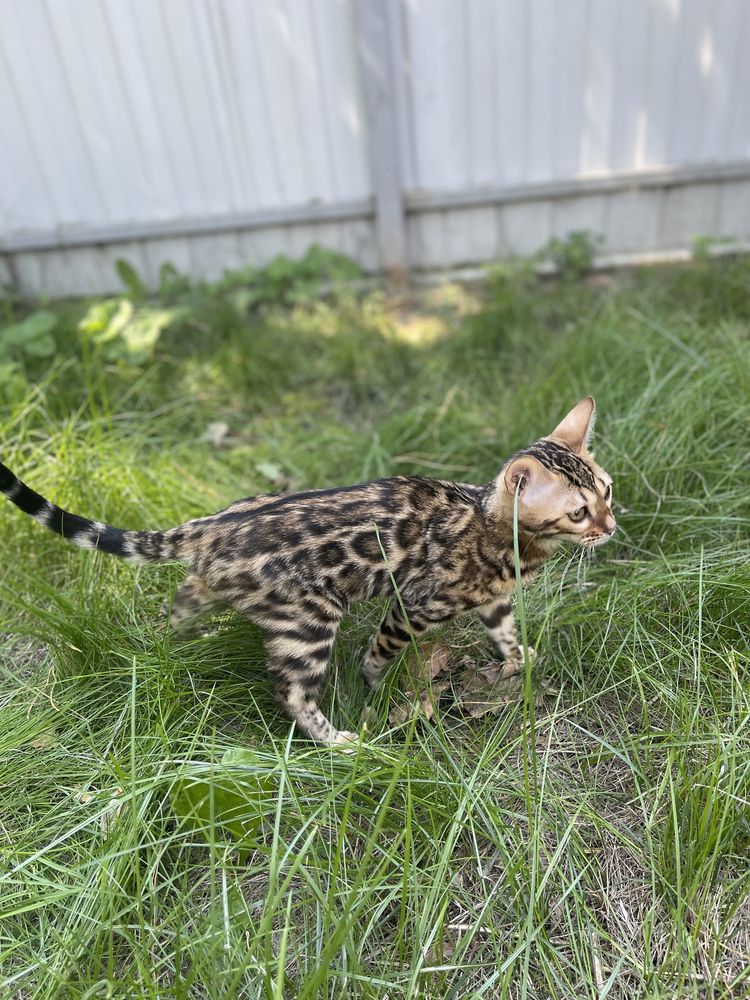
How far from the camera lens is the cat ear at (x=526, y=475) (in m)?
2.30

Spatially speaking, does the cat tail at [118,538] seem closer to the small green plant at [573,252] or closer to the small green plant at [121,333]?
the small green plant at [121,333]

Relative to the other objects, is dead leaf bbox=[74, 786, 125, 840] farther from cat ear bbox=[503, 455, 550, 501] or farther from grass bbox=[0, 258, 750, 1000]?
cat ear bbox=[503, 455, 550, 501]

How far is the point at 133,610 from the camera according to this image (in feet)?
9.34

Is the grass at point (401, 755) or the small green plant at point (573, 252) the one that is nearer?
the grass at point (401, 755)

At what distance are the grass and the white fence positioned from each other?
2.05 metres

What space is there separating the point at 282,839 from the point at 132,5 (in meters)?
5.56

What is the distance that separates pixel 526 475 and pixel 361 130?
13.5ft

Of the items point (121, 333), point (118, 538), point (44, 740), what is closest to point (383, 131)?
point (121, 333)

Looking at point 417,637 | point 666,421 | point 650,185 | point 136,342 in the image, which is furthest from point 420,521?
point 650,185

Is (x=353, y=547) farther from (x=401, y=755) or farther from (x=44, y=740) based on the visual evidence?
(x=44, y=740)

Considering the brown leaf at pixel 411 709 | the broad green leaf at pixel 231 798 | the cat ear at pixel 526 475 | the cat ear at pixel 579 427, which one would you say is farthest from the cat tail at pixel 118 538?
the cat ear at pixel 579 427

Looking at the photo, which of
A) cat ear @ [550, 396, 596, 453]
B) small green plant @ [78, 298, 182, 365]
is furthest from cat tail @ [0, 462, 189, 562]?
small green plant @ [78, 298, 182, 365]

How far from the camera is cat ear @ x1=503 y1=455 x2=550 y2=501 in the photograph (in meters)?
2.30

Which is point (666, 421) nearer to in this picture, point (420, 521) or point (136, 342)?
point (420, 521)
